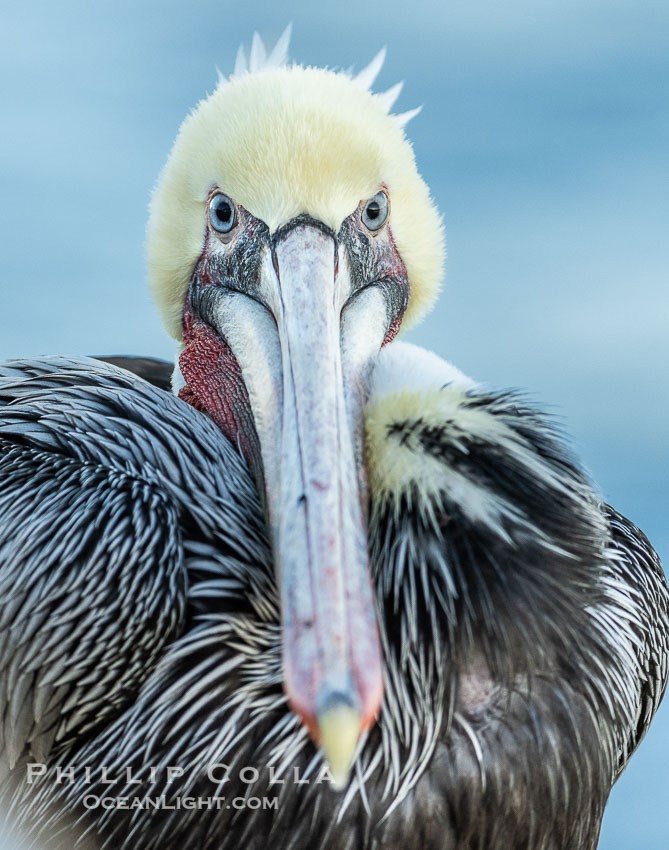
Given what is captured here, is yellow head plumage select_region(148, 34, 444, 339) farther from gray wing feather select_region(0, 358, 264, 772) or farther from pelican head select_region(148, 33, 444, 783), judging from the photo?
gray wing feather select_region(0, 358, 264, 772)

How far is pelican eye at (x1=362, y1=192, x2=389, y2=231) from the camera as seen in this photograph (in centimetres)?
428

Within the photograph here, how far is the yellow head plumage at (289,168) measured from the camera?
13.3 feet

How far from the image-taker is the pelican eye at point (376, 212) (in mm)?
4277

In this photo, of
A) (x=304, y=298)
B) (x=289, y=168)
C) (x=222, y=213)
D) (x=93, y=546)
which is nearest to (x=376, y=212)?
(x=289, y=168)

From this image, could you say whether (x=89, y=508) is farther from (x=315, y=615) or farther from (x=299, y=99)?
(x=299, y=99)

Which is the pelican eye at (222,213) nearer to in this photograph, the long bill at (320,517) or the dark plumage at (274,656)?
the long bill at (320,517)

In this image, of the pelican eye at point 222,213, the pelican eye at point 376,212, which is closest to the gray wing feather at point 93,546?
the pelican eye at point 222,213

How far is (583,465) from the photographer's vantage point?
3826mm

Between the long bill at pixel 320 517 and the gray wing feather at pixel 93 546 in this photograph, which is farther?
the gray wing feather at pixel 93 546

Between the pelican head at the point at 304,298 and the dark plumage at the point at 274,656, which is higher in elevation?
the pelican head at the point at 304,298

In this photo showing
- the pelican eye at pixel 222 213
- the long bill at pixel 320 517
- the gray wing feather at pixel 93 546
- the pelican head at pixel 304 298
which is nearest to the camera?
the long bill at pixel 320 517

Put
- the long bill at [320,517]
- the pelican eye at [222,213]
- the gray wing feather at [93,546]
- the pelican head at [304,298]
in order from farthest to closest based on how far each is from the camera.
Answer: the pelican eye at [222,213], the gray wing feather at [93,546], the pelican head at [304,298], the long bill at [320,517]

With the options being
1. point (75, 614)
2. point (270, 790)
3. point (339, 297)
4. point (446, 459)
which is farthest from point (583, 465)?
point (75, 614)

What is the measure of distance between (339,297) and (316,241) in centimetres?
21
